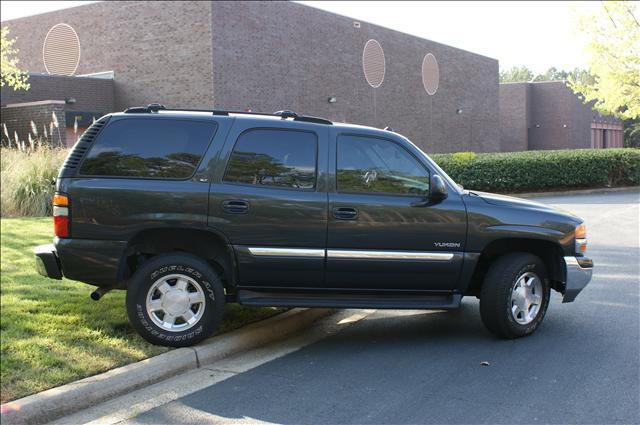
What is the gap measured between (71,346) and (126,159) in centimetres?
163

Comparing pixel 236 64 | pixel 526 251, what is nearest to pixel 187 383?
pixel 526 251

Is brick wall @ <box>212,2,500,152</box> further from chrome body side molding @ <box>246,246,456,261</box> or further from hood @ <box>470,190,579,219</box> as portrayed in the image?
chrome body side molding @ <box>246,246,456,261</box>

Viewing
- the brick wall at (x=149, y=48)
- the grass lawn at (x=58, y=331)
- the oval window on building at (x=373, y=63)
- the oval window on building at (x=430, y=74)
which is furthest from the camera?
the oval window on building at (x=430, y=74)

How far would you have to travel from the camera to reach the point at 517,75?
130750 mm

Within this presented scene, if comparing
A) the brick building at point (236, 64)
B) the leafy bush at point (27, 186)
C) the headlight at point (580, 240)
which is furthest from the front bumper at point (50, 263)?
the brick building at point (236, 64)

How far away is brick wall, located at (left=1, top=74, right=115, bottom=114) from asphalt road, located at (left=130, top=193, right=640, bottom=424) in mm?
25521

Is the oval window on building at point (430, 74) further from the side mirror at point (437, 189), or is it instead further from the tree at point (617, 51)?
the side mirror at point (437, 189)

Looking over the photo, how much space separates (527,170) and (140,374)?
67.6 feet

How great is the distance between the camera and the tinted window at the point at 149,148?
587cm

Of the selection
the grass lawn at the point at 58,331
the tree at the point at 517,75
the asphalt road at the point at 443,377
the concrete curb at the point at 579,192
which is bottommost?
the asphalt road at the point at 443,377

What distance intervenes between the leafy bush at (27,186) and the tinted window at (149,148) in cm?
906

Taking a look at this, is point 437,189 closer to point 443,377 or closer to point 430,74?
point 443,377

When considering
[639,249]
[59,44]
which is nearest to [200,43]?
[59,44]

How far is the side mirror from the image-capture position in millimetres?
6012
